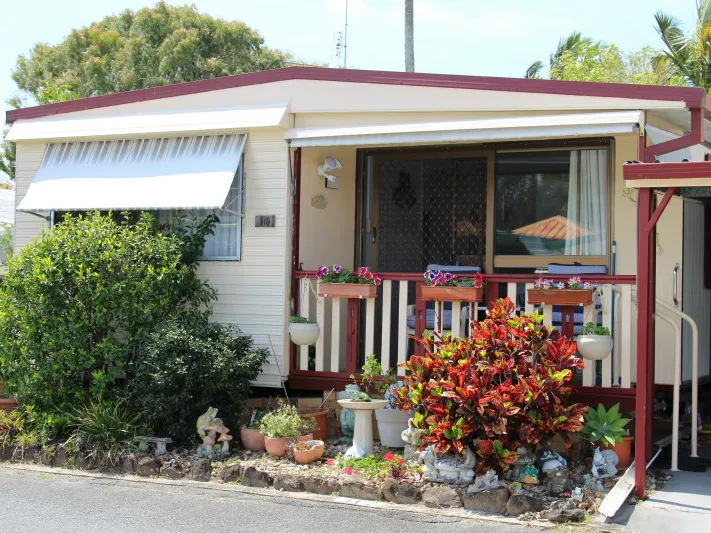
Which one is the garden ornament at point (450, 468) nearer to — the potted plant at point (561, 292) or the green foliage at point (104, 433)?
the potted plant at point (561, 292)

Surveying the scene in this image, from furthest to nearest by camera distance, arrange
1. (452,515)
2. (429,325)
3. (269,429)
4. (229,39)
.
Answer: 1. (229,39)
2. (429,325)
3. (269,429)
4. (452,515)

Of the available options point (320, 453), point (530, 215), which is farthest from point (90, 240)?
point (530, 215)

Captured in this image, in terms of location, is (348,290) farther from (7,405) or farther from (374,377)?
(7,405)

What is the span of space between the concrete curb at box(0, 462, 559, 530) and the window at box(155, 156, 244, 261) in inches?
94.5

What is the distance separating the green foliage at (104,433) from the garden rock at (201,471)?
76cm

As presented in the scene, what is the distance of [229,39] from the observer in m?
26.1

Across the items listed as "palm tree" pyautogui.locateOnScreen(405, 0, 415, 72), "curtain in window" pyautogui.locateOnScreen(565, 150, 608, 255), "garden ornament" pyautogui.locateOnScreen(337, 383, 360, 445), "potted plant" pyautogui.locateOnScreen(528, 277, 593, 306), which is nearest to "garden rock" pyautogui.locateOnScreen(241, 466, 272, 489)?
"garden ornament" pyautogui.locateOnScreen(337, 383, 360, 445)

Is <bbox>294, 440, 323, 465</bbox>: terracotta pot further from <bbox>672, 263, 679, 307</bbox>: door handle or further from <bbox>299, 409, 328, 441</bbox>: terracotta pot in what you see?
<bbox>672, 263, 679, 307</bbox>: door handle

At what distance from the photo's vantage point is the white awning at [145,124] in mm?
8258

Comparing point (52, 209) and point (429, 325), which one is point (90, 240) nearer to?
point (52, 209)

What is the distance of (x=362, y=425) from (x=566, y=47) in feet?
77.0

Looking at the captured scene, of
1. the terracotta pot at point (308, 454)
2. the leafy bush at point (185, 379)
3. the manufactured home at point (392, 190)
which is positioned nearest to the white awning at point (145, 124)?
the manufactured home at point (392, 190)

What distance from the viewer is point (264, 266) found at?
8273 millimetres

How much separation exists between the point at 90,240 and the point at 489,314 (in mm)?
3651
